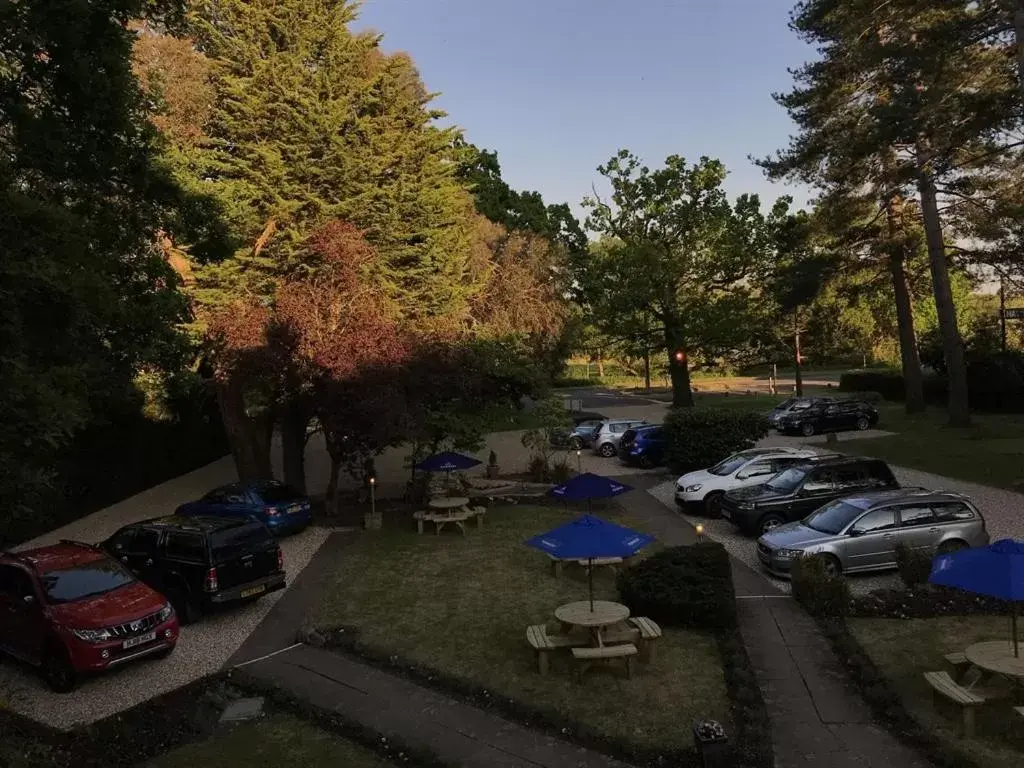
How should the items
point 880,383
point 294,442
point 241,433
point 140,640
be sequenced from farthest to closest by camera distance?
point 880,383
point 294,442
point 241,433
point 140,640

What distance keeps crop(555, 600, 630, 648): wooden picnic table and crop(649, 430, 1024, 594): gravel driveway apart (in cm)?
443

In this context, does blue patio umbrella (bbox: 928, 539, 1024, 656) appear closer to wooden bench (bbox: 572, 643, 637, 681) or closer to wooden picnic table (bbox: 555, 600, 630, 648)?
wooden bench (bbox: 572, 643, 637, 681)

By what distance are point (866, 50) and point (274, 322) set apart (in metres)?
20.6

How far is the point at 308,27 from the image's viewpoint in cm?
2483

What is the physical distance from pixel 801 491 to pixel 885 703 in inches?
326

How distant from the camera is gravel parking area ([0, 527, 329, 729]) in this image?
954 centimetres

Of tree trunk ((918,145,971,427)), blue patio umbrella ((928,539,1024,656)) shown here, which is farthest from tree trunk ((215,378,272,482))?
tree trunk ((918,145,971,427))

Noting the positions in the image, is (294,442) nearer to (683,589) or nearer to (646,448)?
(646,448)

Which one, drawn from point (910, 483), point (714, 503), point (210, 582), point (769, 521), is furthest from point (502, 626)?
point (910, 483)

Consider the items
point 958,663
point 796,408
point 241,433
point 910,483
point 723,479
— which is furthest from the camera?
point 796,408

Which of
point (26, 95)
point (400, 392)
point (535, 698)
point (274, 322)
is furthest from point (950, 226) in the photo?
point (26, 95)

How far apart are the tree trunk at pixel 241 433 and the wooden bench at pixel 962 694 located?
19.2m

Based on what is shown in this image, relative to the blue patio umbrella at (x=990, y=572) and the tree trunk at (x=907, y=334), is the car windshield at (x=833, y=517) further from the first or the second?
the tree trunk at (x=907, y=334)

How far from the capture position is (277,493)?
18.9 metres
